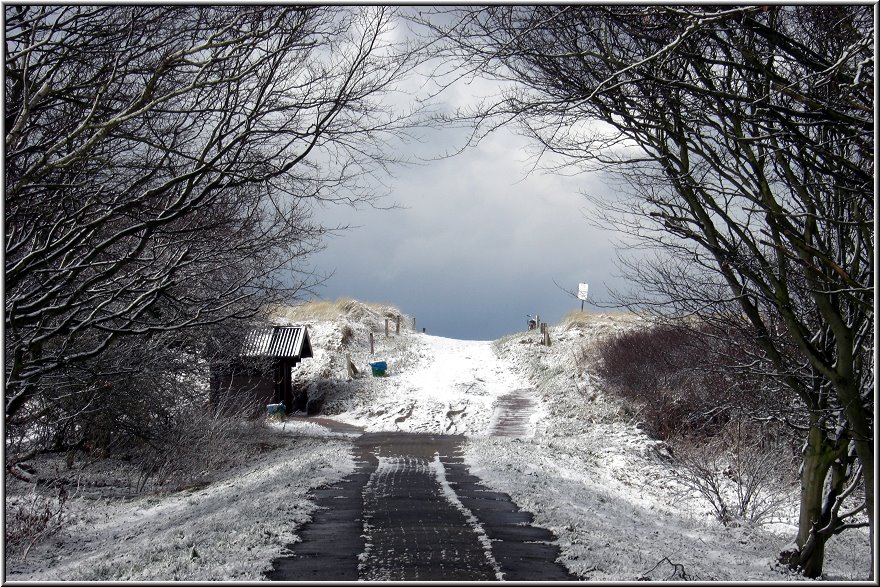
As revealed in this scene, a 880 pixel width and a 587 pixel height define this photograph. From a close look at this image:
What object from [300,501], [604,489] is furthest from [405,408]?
[300,501]

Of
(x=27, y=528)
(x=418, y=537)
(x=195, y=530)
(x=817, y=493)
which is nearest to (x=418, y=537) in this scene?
(x=418, y=537)

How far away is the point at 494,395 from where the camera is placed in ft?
112

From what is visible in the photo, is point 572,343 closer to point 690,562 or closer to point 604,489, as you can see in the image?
point 604,489

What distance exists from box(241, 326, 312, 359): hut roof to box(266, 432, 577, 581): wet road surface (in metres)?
16.6

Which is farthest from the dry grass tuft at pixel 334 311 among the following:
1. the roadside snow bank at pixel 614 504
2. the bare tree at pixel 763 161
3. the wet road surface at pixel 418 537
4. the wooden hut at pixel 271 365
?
the bare tree at pixel 763 161

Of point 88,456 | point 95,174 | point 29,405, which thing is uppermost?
point 95,174

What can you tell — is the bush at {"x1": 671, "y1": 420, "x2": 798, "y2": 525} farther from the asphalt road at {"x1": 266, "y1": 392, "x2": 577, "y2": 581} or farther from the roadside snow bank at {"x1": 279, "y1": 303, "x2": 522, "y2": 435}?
the roadside snow bank at {"x1": 279, "y1": 303, "x2": 522, "y2": 435}

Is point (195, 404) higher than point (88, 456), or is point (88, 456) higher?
point (195, 404)

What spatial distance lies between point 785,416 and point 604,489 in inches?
254

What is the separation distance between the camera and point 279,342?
101ft

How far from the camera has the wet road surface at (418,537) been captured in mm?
6250

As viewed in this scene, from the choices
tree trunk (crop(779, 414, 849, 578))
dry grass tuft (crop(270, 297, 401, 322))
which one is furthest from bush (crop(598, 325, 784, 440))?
dry grass tuft (crop(270, 297, 401, 322))

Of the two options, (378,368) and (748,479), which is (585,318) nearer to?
(378,368)

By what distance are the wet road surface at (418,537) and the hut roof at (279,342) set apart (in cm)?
1658
